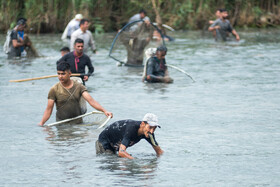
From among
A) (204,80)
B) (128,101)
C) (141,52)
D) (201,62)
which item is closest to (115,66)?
(141,52)

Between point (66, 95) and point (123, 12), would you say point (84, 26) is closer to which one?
point (66, 95)

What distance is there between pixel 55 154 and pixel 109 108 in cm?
420

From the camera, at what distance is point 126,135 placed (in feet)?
29.2

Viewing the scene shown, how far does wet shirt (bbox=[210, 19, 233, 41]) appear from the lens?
1136 inches

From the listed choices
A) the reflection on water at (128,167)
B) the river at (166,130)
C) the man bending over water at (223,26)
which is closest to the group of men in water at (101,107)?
the reflection on water at (128,167)

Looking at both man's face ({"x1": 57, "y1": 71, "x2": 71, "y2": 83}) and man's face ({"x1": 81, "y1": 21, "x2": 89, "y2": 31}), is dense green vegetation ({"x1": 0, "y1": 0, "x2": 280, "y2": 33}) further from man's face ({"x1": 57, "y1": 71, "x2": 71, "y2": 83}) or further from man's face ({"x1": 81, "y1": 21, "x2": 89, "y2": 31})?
man's face ({"x1": 57, "y1": 71, "x2": 71, "y2": 83})

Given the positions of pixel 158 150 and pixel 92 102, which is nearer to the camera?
pixel 158 150

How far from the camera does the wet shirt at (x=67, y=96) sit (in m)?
11.3

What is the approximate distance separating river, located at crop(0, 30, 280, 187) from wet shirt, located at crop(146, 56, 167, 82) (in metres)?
0.32

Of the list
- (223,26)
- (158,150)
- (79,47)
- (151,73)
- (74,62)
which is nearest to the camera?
(158,150)

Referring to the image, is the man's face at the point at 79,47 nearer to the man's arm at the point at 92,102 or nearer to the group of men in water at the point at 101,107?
the group of men in water at the point at 101,107

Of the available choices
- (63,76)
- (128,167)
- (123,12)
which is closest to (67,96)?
(63,76)

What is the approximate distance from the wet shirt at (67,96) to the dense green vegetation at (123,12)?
22.7 m

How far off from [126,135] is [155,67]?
27.2 feet
